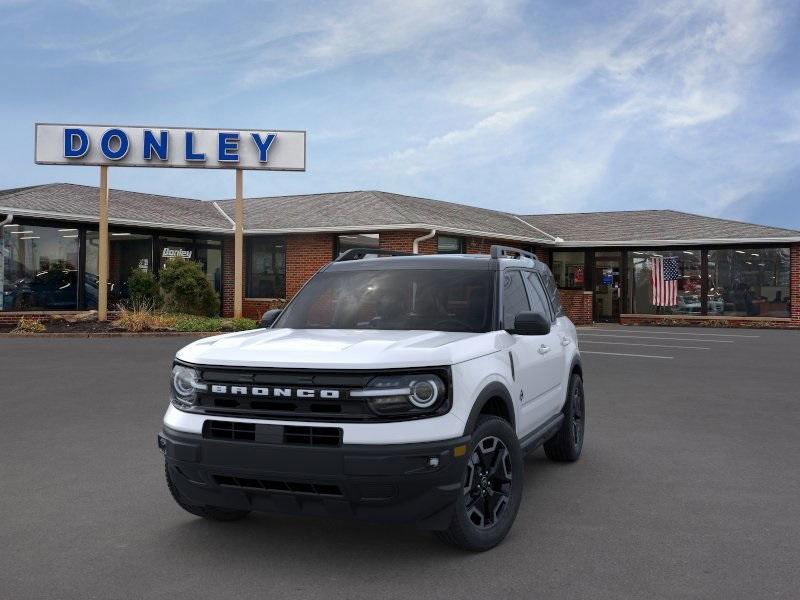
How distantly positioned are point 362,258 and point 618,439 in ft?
10.7

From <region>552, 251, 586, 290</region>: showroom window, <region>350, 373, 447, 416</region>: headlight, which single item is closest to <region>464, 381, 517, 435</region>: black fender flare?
<region>350, 373, 447, 416</region>: headlight

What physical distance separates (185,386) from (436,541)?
5.77 ft

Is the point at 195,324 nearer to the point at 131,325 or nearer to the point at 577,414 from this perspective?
the point at 131,325

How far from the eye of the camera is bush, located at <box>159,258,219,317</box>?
24.0 meters

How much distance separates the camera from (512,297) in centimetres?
565

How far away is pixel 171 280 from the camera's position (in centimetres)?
2402

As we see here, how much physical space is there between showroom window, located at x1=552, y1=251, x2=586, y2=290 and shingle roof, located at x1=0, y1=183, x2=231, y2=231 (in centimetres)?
1333

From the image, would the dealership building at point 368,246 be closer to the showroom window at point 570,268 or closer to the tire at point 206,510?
the showroom window at point 570,268

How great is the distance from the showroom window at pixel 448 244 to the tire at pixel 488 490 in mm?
21242

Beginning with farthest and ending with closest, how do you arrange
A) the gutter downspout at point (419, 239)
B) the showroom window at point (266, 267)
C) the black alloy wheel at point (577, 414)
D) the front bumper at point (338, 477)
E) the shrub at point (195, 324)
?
the showroom window at point (266, 267)
the gutter downspout at point (419, 239)
the shrub at point (195, 324)
the black alloy wheel at point (577, 414)
the front bumper at point (338, 477)

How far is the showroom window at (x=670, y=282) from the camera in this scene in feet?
97.3

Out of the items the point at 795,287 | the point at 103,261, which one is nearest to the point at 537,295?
the point at 103,261

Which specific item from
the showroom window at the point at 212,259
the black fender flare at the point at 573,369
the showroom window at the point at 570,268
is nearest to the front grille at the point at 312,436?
the black fender flare at the point at 573,369

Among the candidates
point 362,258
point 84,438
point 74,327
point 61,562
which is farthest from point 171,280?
point 61,562
